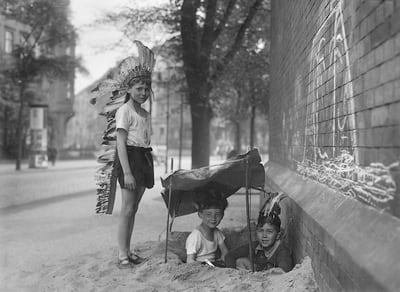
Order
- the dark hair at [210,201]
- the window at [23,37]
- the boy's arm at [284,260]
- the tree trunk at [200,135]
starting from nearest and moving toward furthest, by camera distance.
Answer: the boy's arm at [284,260] → the dark hair at [210,201] → the tree trunk at [200,135] → the window at [23,37]

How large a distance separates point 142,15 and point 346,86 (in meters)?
10.9

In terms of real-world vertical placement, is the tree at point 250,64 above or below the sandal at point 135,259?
above

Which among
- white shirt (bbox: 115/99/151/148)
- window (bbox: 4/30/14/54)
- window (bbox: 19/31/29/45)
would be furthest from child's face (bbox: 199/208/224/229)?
window (bbox: 19/31/29/45)

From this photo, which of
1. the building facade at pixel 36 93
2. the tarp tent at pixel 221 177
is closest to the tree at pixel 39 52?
the building facade at pixel 36 93

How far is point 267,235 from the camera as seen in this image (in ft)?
14.8

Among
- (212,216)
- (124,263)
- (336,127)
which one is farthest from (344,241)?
(124,263)

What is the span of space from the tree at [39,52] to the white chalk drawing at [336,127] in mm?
16872

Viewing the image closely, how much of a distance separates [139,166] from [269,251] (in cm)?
148

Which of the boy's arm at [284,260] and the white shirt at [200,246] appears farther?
the white shirt at [200,246]

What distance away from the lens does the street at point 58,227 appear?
551 cm

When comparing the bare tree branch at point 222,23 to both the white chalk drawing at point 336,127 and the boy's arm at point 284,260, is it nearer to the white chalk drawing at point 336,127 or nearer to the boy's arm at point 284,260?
the white chalk drawing at point 336,127

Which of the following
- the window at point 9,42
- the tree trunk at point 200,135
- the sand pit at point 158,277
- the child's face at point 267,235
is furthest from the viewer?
the window at point 9,42

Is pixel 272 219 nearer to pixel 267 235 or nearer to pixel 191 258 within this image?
pixel 267 235

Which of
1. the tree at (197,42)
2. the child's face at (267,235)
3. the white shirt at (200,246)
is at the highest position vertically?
the tree at (197,42)
